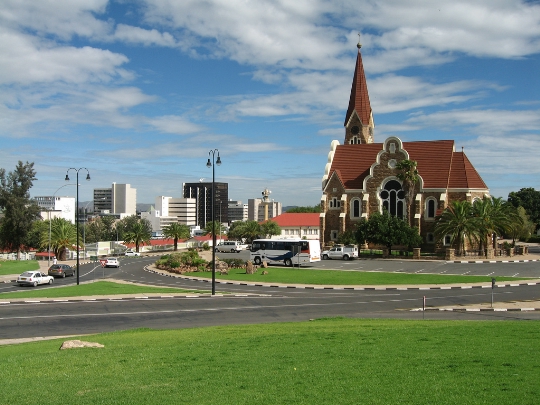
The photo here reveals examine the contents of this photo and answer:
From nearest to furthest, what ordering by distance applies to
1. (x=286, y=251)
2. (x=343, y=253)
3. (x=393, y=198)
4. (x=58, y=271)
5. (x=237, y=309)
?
(x=237, y=309)
(x=58, y=271)
(x=286, y=251)
(x=343, y=253)
(x=393, y=198)

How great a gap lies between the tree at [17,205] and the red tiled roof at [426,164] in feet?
135

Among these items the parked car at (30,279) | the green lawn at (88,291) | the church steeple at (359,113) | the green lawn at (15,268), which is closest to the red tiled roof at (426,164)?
the church steeple at (359,113)

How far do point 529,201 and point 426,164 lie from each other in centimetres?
5566

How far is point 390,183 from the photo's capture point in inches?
2773

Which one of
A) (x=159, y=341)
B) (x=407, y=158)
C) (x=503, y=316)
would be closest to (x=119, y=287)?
(x=159, y=341)

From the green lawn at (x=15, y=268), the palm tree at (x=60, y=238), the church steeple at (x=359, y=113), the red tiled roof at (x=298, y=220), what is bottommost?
the green lawn at (x=15, y=268)

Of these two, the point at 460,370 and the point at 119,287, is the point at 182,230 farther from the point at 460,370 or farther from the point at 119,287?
the point at 460,370

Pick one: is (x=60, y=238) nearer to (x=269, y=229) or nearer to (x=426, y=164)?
(x=269, y=229)

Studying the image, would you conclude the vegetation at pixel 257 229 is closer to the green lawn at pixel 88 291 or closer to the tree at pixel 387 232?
the tree at pixel 387 232

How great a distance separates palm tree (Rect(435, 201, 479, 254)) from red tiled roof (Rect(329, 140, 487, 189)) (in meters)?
9.77

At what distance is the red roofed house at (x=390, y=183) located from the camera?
219 feet

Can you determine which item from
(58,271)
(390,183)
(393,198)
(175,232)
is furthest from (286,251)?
(175,232)

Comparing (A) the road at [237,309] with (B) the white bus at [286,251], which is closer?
(A) the road at [237,309]

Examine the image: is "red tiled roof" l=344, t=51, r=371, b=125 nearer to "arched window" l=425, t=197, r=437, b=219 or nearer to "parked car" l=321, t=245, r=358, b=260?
"arched window" l=425, t=197, r=437, b=219
